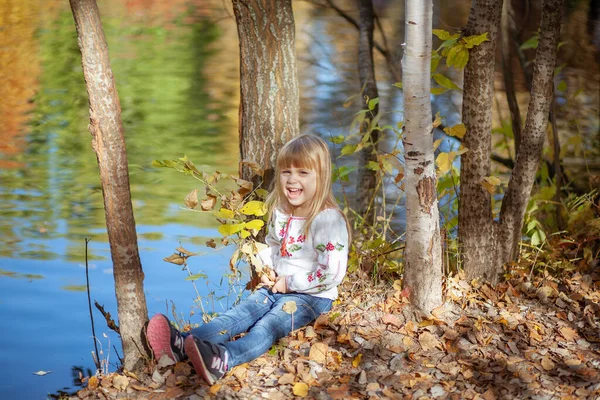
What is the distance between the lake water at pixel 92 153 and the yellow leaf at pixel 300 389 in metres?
0.89

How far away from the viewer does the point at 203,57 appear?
13734 mm

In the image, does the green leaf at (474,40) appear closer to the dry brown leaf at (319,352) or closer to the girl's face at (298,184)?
the girl's face at (298,184)

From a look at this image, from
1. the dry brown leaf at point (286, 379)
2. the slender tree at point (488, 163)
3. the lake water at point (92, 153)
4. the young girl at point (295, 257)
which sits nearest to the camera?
the dry brown leaf at point (286, 379)

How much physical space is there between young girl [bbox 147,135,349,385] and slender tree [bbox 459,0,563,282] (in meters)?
0.84

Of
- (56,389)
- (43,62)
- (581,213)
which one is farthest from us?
(43,62)

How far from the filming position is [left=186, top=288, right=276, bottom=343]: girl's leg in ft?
10.5

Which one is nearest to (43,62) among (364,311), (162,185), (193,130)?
(193,130)

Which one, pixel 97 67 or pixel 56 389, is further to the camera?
pixel 56 389

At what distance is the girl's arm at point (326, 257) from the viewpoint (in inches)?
133

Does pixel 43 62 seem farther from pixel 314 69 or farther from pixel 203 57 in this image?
pixel 314 69

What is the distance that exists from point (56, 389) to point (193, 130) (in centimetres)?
551

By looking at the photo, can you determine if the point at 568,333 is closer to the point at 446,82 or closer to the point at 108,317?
the point at 446,82

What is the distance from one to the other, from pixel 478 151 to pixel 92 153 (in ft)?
18.1

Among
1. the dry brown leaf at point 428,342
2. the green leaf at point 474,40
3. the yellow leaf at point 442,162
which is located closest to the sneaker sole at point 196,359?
the dry brown leaf at point 428,342
